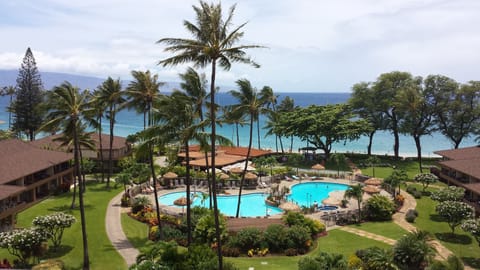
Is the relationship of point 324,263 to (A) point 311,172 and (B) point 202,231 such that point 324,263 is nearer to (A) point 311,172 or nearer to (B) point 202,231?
(B) point 202,231

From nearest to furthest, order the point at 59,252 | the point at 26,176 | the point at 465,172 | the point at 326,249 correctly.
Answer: the point at 59,252, the point at 326,249, the point at 465,172, the point at 26,176

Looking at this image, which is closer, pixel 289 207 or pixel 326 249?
pixel 326 249

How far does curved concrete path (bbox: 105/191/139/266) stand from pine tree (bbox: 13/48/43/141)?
42.3 meters

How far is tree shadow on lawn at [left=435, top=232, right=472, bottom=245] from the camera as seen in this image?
28234 millimetres

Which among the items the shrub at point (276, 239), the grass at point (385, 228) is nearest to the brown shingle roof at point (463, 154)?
the grass at point (385, 228)

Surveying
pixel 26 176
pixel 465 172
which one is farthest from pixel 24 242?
pixel 465 172

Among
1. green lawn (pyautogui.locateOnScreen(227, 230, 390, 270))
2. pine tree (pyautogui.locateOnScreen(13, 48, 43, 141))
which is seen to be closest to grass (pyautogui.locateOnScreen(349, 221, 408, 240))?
green lawn (pyautogui.locateOnScreen(227, 230, 390, 270))

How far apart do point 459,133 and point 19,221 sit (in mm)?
61218

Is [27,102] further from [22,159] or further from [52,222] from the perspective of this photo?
[52,222]

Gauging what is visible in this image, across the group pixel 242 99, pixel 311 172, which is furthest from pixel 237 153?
pixel 242 99

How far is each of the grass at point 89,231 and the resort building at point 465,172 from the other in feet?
95.4

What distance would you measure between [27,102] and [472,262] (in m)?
74.1

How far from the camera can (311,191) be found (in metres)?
47.8

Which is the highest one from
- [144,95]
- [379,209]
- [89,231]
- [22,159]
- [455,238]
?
[144,95]
